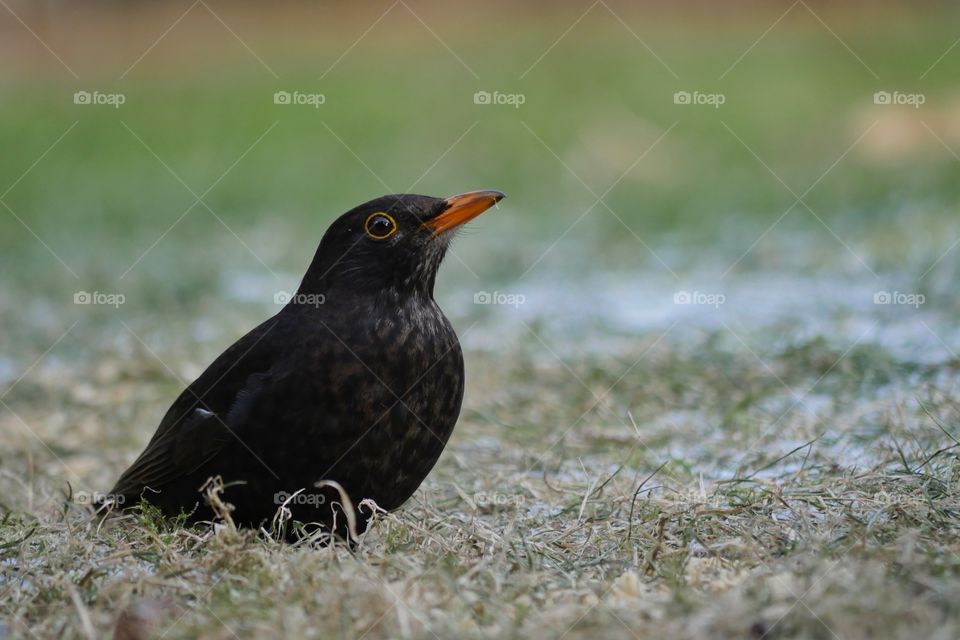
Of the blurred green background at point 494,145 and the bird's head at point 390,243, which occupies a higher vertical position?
the blurred green background at point 494,145

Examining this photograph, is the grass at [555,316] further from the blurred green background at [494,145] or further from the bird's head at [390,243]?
the bird's head at [390,243]

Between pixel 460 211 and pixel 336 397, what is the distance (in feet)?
3.03

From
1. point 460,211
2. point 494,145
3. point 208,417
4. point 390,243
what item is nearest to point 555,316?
point 460,211

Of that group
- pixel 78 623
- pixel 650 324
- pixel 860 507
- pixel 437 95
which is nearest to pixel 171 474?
pixel 78 623

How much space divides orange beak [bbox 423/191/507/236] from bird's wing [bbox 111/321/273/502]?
0.69m

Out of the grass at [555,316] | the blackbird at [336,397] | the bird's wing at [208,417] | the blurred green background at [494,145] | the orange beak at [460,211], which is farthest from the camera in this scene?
the blurred green background at [494,145]

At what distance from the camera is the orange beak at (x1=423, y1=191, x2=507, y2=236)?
441 centimetres

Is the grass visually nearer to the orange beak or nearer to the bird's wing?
the bird's wing

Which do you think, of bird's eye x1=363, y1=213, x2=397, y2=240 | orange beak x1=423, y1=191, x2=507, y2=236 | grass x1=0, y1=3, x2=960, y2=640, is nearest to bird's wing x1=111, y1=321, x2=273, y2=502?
grass x1=0, y1=3, x2=960, y2=640

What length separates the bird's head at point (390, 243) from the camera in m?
4.29

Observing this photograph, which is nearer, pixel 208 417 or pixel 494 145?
pixel 208 417

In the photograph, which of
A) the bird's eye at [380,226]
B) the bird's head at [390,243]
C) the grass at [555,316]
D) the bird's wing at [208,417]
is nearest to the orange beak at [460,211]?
the bird's head at [390,243]

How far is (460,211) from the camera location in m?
4.42

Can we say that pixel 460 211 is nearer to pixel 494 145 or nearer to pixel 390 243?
pixel 390 243
